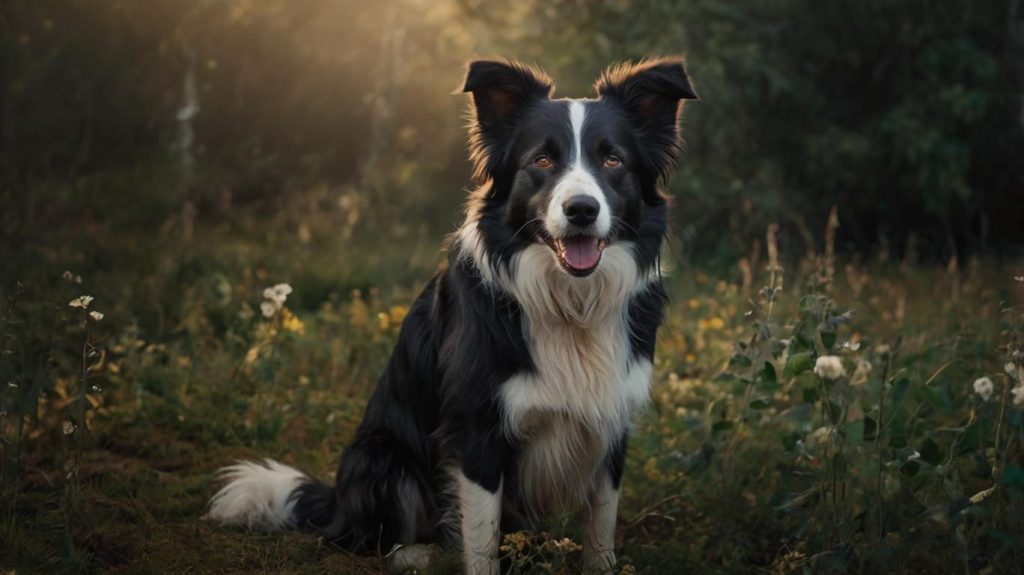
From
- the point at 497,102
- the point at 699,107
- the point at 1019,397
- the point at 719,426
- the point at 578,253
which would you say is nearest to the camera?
the point at 1019,397

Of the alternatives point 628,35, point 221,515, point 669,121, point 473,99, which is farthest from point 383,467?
point 628,35

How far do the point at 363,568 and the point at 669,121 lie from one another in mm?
2073

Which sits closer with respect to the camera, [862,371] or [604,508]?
[862,371]

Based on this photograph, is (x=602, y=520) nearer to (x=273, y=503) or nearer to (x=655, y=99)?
(x=273, y=503)

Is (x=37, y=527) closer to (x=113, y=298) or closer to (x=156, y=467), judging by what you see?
(x=156, y=467)

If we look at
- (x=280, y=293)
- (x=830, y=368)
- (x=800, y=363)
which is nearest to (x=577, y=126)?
(x=800, y=363)

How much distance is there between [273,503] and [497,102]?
185 centimetres

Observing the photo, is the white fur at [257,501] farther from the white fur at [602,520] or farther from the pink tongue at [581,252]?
the pink tongue at [581,252]

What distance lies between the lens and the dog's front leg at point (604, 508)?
11.4 ft

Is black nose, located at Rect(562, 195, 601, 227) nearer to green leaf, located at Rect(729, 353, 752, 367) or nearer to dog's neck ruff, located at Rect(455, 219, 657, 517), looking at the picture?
dog's neck ruff, located at Rect(455, 219, 657, 517)

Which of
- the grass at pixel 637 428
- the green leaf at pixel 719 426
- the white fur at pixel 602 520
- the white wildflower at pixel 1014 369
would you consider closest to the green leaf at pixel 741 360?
the grass at pixel 637 428

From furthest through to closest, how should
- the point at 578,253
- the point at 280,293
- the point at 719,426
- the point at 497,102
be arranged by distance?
1. the point at 280,293
2. the point at 719,426
3. the point at 497,102
4. the point at 578,253

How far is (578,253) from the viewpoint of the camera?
3.27m

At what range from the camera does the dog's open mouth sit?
3.25m
